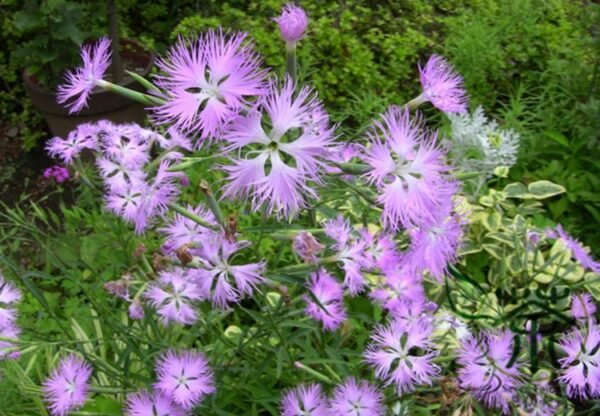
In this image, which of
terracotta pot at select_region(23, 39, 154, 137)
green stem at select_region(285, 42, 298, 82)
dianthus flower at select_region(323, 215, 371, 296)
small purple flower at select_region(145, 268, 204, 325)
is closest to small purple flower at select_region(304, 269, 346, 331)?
dianthus flower at select_region(323, 215, 371, 296)

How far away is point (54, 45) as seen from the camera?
238cm

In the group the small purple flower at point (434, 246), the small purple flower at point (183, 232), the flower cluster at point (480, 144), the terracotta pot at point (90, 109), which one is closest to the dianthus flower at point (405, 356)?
the small purple flower at point (434, 246)

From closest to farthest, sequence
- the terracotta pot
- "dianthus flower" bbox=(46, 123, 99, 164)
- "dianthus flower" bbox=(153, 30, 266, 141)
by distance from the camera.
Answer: "dianthus flower" bbox=(153, 30, 266, 141)
"dianthus flower" bbox=(46, 123, 99, 164)
the terracotta pot

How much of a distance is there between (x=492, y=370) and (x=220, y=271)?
35cm

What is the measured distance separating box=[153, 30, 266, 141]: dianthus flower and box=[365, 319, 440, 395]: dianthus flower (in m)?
0.41

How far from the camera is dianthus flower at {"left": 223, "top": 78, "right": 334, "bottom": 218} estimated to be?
62 cm

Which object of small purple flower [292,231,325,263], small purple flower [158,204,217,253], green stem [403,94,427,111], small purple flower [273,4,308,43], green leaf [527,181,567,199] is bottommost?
green leaf [527,181,567,199]

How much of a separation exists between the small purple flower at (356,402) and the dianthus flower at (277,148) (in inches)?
13.5

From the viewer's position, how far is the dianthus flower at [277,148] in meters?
0.62

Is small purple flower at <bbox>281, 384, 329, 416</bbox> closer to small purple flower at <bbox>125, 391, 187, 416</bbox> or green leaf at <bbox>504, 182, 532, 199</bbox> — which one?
small purple flower at <bbox>125, 391, 187, 416</bbox>

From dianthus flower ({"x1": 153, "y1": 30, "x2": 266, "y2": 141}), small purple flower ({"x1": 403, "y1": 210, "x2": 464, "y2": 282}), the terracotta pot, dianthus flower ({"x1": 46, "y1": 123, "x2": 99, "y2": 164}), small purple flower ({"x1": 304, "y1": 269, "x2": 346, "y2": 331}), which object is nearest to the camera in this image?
dianthus flower ({"x1": 153, "y1": 30, "x2": 266, "y2": 141})

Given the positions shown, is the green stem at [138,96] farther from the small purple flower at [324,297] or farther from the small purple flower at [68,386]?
the small purple flower at [68,386]

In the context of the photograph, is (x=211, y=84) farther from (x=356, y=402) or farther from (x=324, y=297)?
(x=356, y=402)

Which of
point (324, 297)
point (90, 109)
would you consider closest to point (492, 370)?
point (324, 297)
